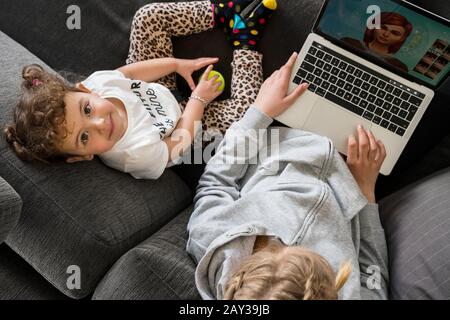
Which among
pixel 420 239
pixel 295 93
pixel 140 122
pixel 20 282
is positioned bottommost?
pixel 20 282

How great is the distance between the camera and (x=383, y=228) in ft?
3.42

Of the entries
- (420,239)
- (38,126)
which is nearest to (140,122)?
(38,126)

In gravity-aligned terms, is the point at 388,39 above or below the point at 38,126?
above

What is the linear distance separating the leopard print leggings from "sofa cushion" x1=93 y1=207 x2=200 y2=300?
437 millimetres

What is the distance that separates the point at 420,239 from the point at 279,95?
0.49 metres

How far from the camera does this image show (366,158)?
1067 mm

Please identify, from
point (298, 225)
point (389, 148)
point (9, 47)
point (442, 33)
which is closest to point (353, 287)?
point (298, 225)

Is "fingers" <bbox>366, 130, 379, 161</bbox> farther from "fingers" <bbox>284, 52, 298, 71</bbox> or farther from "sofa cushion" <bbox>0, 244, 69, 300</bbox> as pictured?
"sofa cushion" <bbox>0, 244, 69, 300</bbox>

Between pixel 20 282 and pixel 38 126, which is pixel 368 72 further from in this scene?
pixel 20 282

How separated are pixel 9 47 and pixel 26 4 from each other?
0.23m

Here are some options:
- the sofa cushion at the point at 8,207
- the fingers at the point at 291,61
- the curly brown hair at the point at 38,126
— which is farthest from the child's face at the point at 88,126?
the fingers at the point at 291,61

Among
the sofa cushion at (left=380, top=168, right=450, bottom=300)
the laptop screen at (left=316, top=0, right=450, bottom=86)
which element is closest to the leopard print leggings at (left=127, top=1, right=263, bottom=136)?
the laptop screen at (left=316, top=0, right=450, bottom=86)
